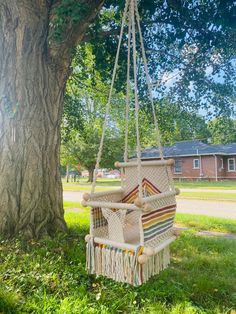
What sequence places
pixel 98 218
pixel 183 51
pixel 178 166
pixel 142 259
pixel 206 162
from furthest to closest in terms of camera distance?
pixel 178 166 < pixel 206 162 < pixel 183 51 < pixel 98 218 < pixel 142 259

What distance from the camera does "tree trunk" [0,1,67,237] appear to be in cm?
361

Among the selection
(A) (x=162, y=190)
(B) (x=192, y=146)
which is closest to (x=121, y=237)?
(A) (x=162, y=190)

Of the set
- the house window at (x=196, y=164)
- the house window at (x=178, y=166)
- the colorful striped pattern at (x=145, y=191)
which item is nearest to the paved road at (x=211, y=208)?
the colorful striped pattern at (x=145, y=191)

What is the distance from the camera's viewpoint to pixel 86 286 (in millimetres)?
2705

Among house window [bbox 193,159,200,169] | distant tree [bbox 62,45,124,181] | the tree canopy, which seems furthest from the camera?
house window [bbox 193,159,200,169]

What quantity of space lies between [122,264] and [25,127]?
2.18 meters

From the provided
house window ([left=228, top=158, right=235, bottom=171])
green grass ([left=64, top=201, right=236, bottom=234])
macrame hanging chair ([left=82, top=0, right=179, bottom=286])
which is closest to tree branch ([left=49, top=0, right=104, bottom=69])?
macrame hanging chair ([left=82, top=0, right=179, bottom=286])

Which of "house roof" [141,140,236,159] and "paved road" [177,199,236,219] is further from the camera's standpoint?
"house roof" [141,140,236,159]

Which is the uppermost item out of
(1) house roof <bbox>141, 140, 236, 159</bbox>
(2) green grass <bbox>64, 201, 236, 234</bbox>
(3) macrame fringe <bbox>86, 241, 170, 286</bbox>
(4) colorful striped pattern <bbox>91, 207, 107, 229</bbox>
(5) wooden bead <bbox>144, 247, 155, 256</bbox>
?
(1) house roof <bbox>141, 140, 236, 159</bbox>

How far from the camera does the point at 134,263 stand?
7.25 feet

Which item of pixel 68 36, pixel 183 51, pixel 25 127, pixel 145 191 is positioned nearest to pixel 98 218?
pixel 145 191

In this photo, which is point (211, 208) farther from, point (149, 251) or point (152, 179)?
point (149, 251)

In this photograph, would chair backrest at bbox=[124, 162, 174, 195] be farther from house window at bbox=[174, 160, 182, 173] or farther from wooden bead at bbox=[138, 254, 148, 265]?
house window at bbox=[174, 160, 182, 173]

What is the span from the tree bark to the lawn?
36 centimetres
